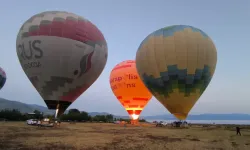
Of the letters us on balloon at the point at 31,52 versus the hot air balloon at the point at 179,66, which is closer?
the letters us on balloon at the point at 31,52

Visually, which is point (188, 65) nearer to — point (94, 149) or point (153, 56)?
point (153, 56)

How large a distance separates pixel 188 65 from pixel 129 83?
14.1m

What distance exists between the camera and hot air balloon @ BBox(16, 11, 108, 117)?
1560 cm

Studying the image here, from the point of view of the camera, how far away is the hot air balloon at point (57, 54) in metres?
15.6

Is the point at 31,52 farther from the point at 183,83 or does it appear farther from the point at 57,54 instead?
the point at 183,83

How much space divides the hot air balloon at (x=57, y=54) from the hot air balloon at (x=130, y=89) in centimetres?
1605

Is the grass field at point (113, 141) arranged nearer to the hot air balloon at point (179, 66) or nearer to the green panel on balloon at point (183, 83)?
the hot air balloon at point (179, 66)

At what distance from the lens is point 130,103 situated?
32969 mm

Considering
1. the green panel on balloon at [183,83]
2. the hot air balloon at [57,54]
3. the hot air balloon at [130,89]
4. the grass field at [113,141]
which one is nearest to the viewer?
the grass field at [113,141]

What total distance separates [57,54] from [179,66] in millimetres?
8805

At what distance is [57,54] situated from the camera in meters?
15.6

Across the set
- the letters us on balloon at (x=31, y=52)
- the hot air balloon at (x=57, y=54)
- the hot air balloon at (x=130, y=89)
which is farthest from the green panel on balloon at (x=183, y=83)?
the hot air balloon at (x=130, y=89)

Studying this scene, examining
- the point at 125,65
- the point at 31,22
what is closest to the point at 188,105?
the point at 31,22

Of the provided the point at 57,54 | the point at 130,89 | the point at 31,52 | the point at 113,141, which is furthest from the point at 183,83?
the point at 130,89
